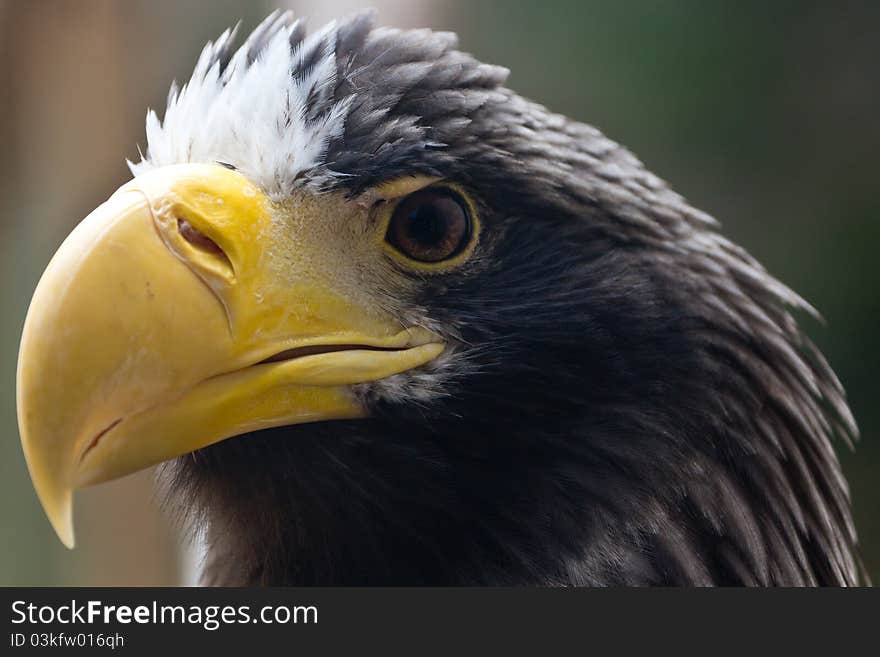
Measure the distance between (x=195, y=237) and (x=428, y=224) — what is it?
0.24 m

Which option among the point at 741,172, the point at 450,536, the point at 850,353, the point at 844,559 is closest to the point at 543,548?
the point at 450,536

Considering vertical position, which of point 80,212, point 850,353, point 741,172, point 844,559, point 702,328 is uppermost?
point 741,172

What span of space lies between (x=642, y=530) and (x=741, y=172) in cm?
213

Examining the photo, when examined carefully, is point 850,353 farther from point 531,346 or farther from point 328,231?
point 328,231

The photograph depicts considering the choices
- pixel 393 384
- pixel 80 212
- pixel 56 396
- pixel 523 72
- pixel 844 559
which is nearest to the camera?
pixel 56 396

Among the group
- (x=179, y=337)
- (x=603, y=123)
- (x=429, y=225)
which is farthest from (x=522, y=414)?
(x=603, y=123)

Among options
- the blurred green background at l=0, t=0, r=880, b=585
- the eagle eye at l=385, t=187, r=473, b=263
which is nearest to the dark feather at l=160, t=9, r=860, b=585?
the eagle eye at l=385, t=187, r=473, b=263

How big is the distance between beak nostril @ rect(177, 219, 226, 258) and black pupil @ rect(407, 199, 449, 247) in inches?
8.2

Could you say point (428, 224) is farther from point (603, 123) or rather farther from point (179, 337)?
point (603, 123)

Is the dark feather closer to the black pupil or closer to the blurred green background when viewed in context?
the black pupil

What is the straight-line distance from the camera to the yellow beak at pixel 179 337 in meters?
0.84

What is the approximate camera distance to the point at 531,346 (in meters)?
1.02

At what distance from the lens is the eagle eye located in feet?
3.27

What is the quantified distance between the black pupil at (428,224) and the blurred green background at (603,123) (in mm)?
816
